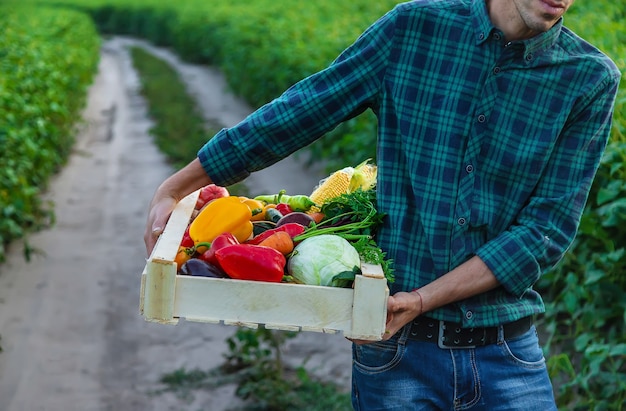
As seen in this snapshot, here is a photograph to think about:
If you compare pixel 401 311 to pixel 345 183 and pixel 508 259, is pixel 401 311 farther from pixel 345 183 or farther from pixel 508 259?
pixel 345 183

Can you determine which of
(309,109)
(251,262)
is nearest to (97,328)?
(309,109)

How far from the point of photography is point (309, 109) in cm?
225

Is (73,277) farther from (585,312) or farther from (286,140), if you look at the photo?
(286,140)

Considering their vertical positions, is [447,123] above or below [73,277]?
above

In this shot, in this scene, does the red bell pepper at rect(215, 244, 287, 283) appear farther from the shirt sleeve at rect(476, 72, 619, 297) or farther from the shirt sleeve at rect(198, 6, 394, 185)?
the shirt sleeve at rect(476, 72, 619, 297)

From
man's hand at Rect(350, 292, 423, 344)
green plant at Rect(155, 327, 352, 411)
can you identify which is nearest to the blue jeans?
man's hand at Rect(350, 292, 423, 344)

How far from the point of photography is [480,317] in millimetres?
2219

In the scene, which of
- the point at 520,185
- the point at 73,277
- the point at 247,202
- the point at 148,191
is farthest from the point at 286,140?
the point at 148,191

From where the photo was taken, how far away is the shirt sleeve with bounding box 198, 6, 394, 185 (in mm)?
2230

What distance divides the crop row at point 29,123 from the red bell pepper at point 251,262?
4.69 metres

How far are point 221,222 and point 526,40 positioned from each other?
2.71ft

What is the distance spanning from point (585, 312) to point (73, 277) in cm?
416

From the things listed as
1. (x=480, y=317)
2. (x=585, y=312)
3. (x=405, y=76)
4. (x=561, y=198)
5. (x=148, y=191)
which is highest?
(x=405, y=76)

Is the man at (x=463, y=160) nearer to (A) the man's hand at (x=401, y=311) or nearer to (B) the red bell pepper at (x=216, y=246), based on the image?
(A) the man's hand at (x=401, y=311)
